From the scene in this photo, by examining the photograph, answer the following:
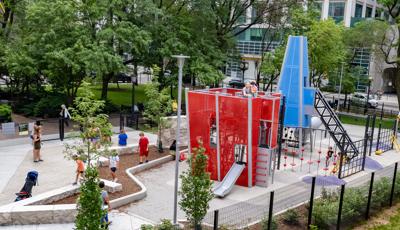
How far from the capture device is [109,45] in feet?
95.3

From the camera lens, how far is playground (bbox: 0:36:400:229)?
1495 cm

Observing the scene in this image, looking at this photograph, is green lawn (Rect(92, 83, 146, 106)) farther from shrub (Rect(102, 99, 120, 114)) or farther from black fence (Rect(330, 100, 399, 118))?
black fence (Rect(330, 100, 399, 118))

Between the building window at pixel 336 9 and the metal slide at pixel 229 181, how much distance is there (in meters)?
51.4

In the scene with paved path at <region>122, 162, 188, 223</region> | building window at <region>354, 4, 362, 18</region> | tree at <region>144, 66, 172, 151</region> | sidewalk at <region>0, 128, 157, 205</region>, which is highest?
building window at <region>354, 4, 362, 18</region>

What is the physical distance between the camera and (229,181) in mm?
17734

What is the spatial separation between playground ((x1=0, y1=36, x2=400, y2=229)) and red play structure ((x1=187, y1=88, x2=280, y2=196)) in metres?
0.04

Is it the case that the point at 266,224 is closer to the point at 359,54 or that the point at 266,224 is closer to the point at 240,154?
the point at 240,154

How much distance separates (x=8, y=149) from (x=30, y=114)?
9.92 metres

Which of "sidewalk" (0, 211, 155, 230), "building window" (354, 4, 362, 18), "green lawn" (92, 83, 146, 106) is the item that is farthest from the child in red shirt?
"building window" (354, 4, 362, 18)

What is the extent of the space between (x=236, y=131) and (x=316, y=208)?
570 centimetres

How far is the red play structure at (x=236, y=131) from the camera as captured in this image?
59.3 ft

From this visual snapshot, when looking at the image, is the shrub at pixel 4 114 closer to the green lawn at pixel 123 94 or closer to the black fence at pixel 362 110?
the green lawn at pixel 123 94

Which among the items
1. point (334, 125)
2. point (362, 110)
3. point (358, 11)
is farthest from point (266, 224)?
point (358, 11)

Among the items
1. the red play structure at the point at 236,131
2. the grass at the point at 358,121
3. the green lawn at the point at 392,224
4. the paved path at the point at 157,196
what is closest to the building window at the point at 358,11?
the grass at the point at 358,121
